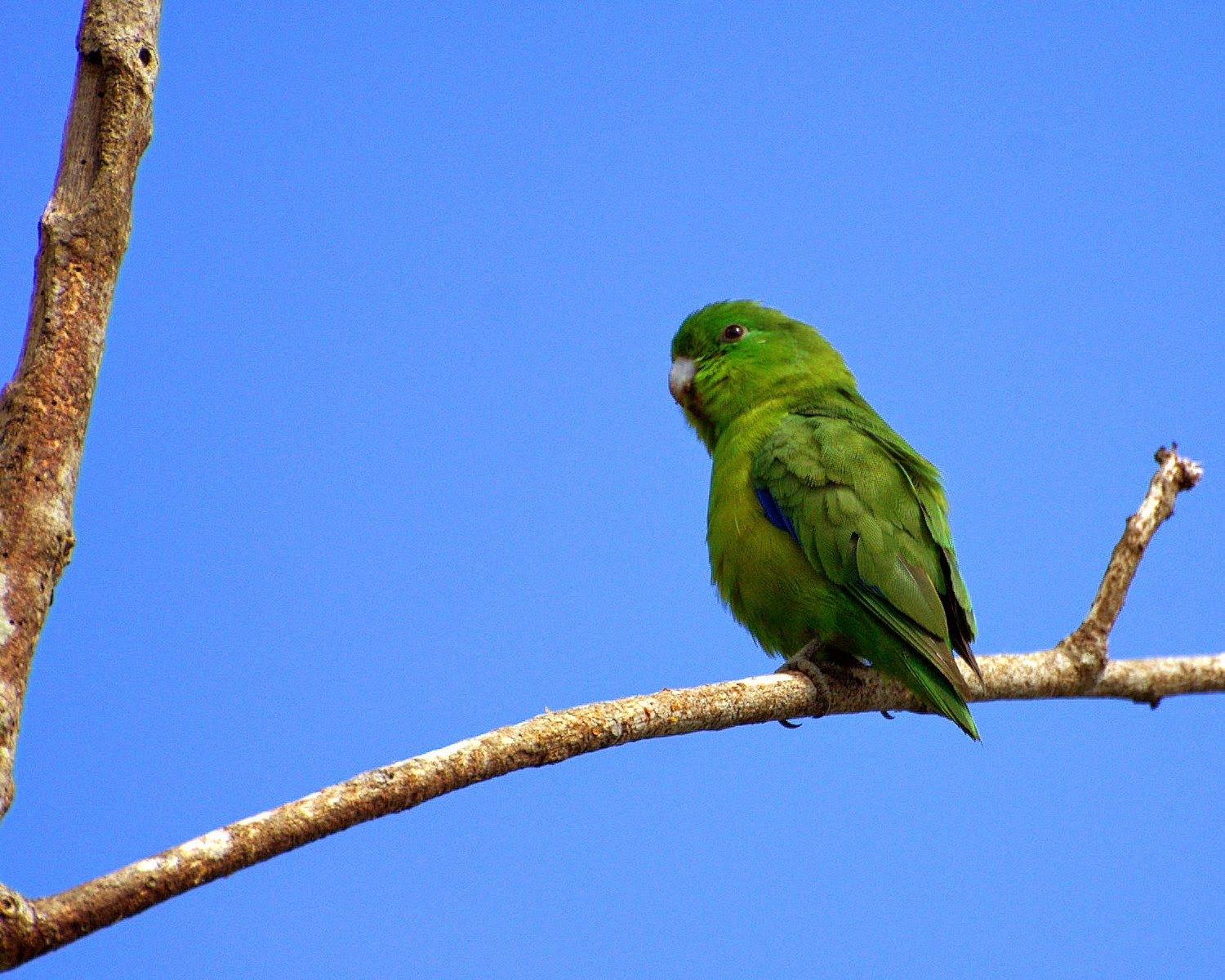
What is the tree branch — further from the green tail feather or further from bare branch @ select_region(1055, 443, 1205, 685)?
the green tail feather

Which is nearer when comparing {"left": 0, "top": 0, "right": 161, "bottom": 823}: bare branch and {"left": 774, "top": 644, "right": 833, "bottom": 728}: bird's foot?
{"left": 0, "top": 0, "right": 161, "bottom": 823}: bare branch

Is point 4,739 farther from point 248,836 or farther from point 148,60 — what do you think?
point 148,60

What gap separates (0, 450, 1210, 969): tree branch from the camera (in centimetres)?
221

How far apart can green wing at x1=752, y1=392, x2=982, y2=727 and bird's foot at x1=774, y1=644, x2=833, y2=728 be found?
0.19 metres

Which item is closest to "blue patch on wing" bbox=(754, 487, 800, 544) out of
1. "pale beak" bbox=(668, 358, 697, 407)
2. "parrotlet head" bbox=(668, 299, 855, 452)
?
"parrotlet head" bbox=(668, 299, 855, 452)

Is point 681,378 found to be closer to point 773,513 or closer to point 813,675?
point 773,513

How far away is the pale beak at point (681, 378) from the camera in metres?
5.08

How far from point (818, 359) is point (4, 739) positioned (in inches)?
138

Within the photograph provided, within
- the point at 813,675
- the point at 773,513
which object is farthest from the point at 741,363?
the point at 813,675

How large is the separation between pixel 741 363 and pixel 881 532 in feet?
3.93

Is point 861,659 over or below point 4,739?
over

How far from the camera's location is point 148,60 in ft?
10.3

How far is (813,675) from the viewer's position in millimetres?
3916

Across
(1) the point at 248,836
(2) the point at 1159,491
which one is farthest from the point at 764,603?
(1) the point at 248,836
